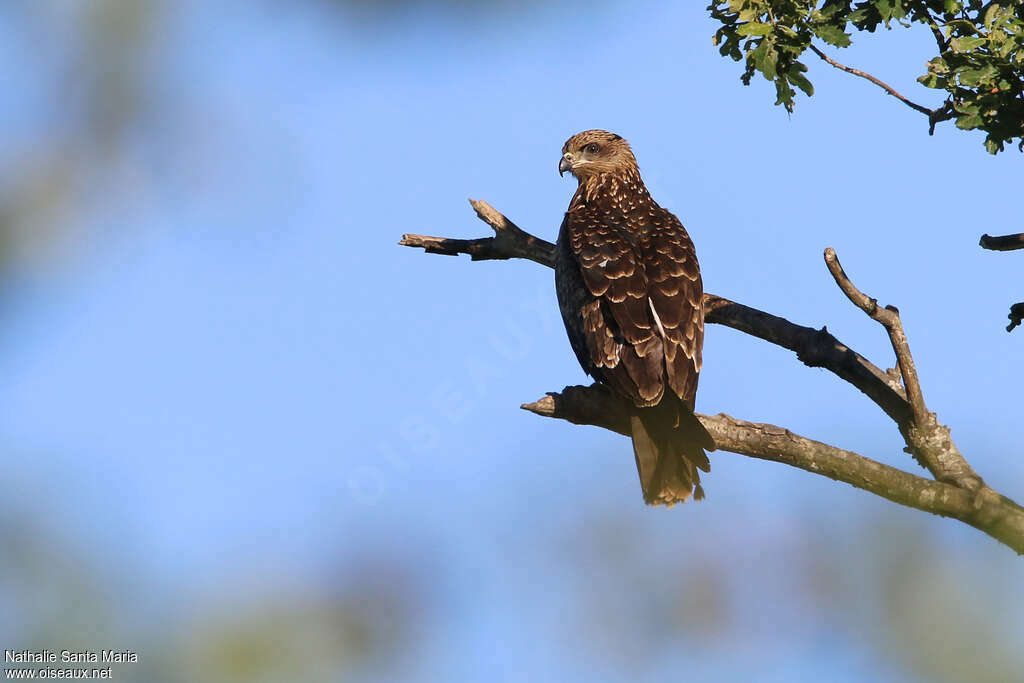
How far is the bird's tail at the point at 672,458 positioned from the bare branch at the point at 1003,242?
205 cm

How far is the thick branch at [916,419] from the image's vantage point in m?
5.94

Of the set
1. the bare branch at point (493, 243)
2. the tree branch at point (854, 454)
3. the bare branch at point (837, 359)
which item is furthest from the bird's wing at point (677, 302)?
the bare branch at point (493, 243)

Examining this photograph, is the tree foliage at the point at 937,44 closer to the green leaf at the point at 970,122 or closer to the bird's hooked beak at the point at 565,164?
the green leaf at the point at 970,122

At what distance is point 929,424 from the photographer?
6316 mm

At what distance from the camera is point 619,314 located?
7.51 metres

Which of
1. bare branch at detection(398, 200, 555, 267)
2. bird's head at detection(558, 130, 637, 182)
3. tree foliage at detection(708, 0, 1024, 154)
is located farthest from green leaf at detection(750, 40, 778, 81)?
bird's head at detection(558, 130, 637, 182)

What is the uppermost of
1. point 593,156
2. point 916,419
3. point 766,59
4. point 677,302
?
point 593,156

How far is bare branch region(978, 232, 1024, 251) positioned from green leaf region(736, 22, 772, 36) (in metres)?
1.83

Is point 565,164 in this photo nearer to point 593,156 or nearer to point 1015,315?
point 593,156

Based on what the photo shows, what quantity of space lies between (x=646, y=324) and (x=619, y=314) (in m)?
0.21

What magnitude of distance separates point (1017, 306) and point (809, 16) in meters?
2.10

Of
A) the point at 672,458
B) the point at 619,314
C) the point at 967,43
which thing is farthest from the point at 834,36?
the point at 672,458

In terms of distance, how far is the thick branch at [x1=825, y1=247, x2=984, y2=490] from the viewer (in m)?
5.94

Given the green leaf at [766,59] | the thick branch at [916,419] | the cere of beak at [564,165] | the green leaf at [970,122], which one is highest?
the cere of beak at [564,165]
